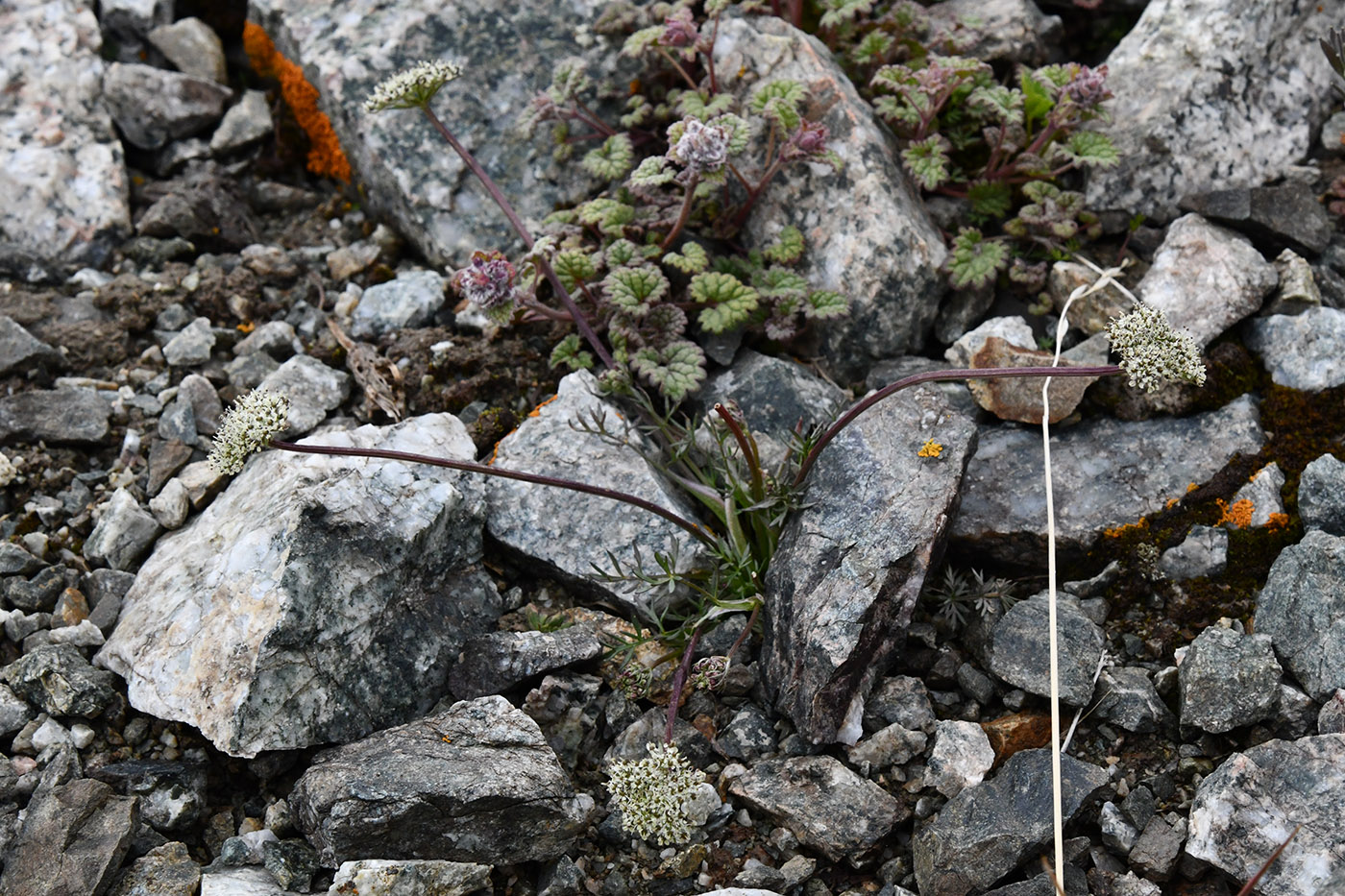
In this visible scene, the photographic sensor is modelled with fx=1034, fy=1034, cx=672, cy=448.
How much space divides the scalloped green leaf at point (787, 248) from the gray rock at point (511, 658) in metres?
2.08

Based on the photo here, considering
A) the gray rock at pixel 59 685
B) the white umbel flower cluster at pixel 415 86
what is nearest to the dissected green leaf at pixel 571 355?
the white umbel flower cluster at pixel 415 86

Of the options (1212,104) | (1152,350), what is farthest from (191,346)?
(1212,104)

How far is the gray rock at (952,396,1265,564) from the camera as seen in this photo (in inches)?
167

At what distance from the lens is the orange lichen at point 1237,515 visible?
13.5 ft

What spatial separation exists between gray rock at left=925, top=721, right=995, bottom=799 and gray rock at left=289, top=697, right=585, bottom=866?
126 centimetres

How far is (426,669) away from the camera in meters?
4.05

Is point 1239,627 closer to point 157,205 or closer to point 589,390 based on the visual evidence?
point 589,390

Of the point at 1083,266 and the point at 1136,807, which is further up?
the point at 1083,266

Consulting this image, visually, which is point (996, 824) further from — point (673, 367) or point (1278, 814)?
point (673, 367)

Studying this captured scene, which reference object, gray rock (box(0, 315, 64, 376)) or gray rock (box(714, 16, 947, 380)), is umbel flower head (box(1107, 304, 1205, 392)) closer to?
gray rock (box(714, 16, 947, 380))

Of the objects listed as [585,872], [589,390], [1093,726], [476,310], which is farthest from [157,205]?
[1093,726]

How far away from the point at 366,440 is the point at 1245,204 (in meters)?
4.20

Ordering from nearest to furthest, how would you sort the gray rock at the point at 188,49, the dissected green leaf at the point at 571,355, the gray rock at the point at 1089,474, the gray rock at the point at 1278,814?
1. the gray rock at the point at 1278,814
2. the gray rock at the point at 1089,474
3. the dissected green leaf at the point at 571,355
4. the gray rock at the point at 188,49

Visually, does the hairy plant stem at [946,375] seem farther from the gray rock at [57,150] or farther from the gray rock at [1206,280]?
the gray rock at [57,150]
